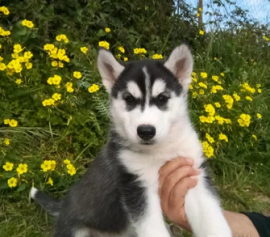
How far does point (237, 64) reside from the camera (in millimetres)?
6719

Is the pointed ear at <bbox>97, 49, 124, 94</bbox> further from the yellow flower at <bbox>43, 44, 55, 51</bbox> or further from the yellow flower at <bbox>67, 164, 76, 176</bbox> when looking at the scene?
the yellow flower at <bbox>43, 44, 55, 51</bbox>

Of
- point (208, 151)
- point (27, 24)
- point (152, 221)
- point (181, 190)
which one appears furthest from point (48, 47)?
point (152, 221)

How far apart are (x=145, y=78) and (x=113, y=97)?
35 centimetres

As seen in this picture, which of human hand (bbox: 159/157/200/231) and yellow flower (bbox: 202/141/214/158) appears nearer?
human hand (bbox: 159/157/200/231)

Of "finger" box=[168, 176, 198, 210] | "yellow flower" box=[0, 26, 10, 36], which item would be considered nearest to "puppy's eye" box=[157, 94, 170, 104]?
"finger" box=[168, 176, 198, 210]

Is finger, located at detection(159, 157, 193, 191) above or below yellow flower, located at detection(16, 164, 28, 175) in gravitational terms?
above

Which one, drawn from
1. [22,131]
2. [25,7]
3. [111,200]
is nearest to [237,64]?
A: [25,7]

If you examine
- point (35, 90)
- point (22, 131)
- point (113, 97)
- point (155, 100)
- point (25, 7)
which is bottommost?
point (22, 131)

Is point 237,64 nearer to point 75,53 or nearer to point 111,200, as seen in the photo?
point 75,53

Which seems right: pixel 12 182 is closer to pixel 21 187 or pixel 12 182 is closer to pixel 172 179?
pixel 21 187

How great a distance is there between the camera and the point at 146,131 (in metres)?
2.82

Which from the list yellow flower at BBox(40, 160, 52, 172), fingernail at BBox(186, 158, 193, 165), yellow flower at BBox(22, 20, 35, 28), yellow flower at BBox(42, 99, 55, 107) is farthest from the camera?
yellow flower at BBox(22, 20, 35, 28)

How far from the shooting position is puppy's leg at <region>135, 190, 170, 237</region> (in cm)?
282

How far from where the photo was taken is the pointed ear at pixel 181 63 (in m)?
3.23
